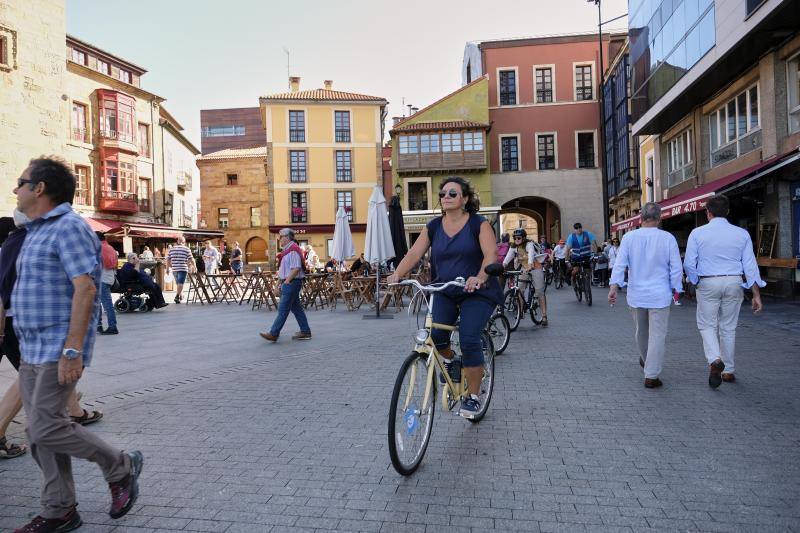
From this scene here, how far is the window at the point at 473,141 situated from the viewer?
37.5m

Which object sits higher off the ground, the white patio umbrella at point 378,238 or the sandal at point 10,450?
the white patio umbrella at point 378,238

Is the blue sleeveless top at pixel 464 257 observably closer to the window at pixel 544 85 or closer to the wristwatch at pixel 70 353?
the wristwatch at pixel 70 353

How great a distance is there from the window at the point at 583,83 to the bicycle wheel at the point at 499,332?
34.4 m

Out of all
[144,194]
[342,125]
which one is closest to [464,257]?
[144,194]

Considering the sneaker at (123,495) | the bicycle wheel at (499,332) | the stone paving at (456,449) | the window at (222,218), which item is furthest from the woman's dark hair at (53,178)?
the window at (222,218)

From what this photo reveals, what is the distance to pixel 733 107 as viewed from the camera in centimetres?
1664

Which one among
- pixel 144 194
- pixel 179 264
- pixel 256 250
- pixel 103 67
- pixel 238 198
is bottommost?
pixel 179 264

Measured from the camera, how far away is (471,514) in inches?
118

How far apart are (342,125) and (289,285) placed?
38.0 m

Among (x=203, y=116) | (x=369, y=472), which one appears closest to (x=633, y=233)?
(x=369, y=472)

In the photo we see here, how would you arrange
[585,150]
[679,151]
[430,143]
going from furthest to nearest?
[585,150] < [430,143] < [679,151]

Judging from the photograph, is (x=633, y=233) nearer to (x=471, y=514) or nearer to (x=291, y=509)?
(x=471, y=514)

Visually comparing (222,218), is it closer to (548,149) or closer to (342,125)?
(342,125)

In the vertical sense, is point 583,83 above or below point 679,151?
above
